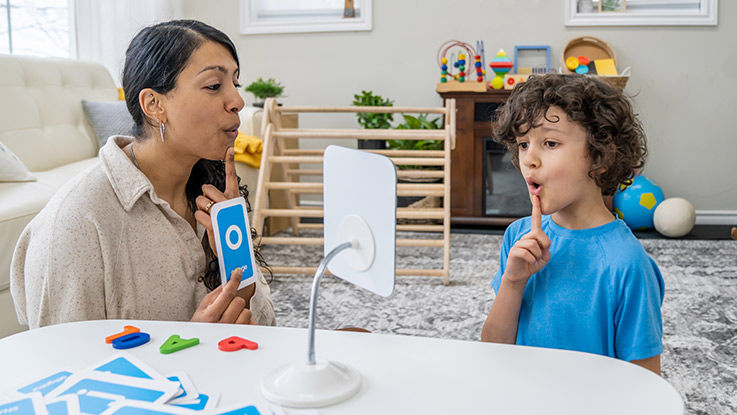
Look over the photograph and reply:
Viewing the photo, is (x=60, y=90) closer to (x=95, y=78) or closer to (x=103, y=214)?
(x=95, y=78)

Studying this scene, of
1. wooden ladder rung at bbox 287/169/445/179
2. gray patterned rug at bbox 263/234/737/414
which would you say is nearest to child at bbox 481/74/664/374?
gray patterned rug at bbox 263/234/737/414

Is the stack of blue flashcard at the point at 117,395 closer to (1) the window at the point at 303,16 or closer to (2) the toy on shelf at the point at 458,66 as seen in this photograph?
(2) the toy on shelf at the point at 458,66

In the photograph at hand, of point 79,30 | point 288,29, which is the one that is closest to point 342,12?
point 288,29

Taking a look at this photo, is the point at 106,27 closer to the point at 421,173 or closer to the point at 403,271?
the point at 421,173

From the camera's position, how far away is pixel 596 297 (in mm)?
996

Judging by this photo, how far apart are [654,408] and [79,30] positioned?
4.26 metres

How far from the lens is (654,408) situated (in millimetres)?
614

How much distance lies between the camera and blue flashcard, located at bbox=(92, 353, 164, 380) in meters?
0.68

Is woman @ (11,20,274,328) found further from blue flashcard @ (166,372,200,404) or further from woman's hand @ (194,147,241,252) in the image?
blue flashcard @ (166,372,200,404)

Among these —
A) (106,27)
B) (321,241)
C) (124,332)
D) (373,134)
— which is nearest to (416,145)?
(373,134)

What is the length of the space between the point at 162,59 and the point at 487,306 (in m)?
1.67

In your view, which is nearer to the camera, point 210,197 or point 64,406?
point 64,406

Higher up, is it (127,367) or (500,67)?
(500,67)

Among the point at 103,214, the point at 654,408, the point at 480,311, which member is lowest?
the point at 480,311
